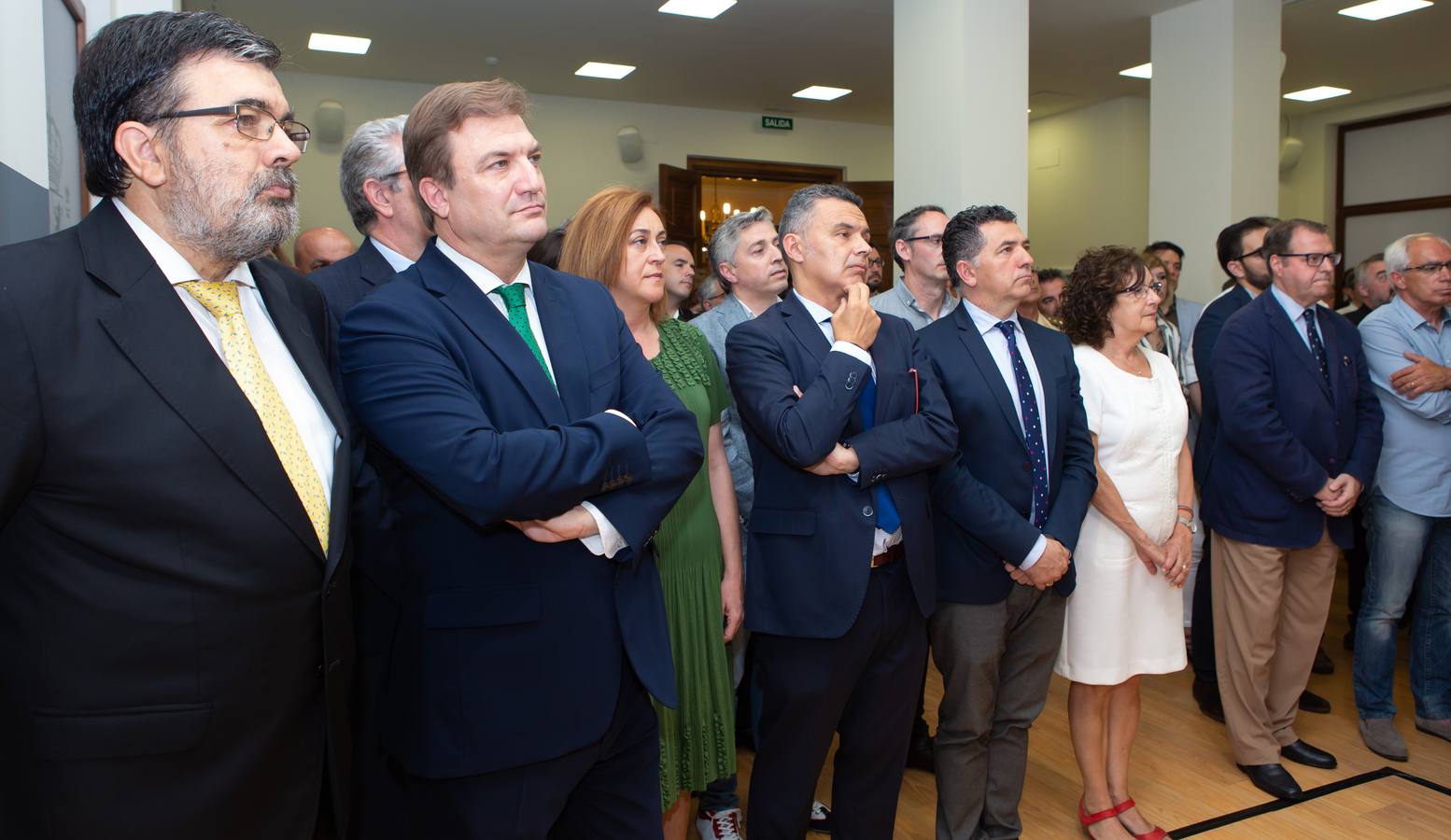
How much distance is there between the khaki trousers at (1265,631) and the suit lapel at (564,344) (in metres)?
2.57

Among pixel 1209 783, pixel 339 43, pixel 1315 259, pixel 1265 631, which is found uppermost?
pixel 339 43

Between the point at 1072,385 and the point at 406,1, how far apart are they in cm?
594

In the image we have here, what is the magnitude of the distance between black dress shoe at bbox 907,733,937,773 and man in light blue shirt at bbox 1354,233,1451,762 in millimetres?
1572

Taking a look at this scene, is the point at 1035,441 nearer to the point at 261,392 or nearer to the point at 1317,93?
the point at 261,392

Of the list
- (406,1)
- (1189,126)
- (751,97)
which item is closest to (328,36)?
(406,1)

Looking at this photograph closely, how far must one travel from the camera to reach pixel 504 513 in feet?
4.75

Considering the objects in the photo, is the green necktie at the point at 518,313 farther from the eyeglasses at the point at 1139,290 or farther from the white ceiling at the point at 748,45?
the white ceiling at the point at 748,45

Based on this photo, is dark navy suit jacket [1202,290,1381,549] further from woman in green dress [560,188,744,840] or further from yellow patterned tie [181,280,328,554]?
yellow patterned tie [181,280,328,554]

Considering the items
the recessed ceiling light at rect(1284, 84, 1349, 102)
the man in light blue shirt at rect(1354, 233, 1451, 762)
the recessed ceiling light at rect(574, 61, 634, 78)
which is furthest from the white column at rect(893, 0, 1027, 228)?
the recessed ceiling light at rect(1284, 84, 1349, 102)

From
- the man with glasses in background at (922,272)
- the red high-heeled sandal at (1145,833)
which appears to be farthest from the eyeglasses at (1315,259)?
the red high-heeled sandal at (1145,833)

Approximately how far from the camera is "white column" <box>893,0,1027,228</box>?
5.87 metres

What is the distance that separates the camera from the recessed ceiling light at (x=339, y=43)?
781cm

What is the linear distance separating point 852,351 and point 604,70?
745cm

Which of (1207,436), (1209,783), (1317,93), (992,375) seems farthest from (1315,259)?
(1317,93)
